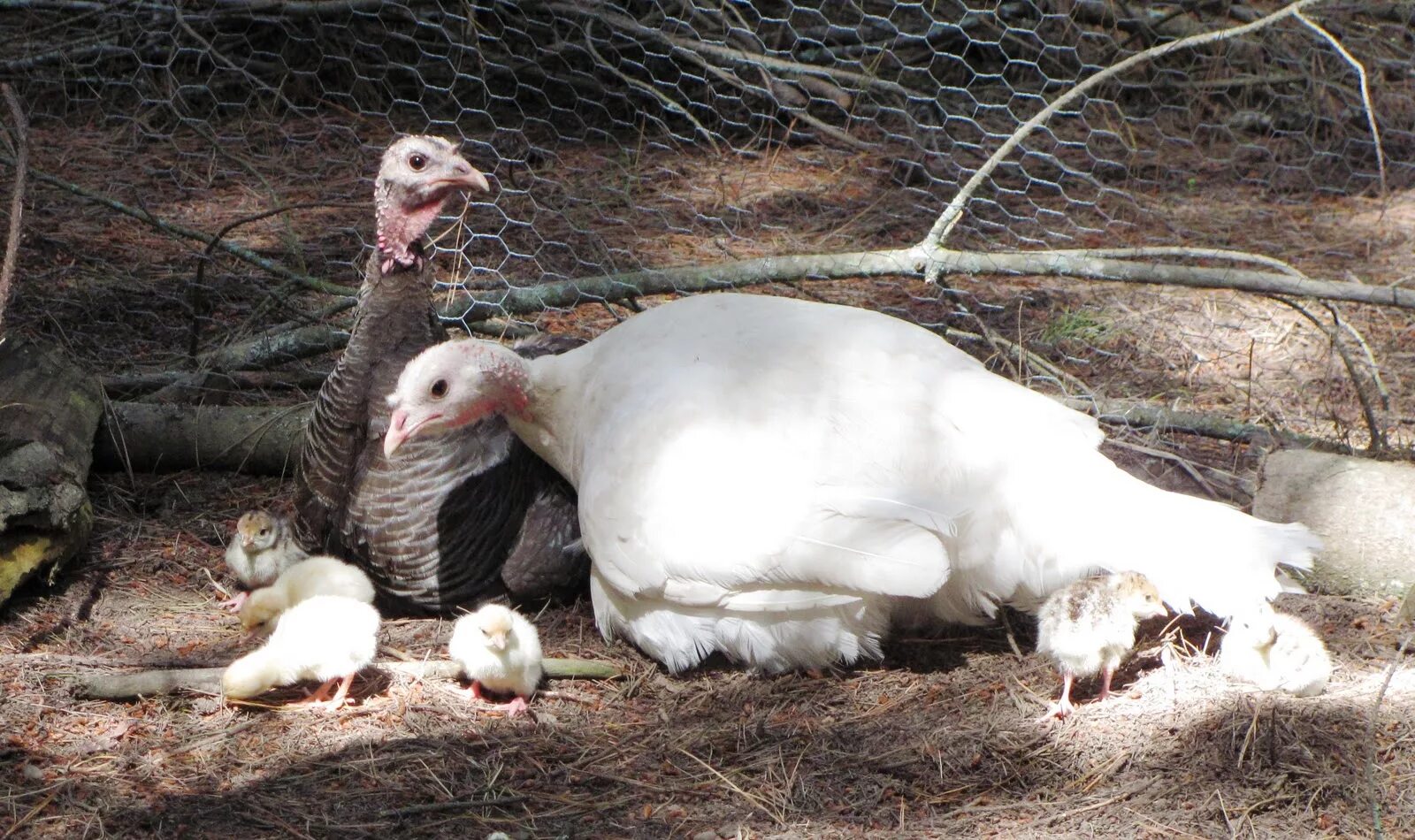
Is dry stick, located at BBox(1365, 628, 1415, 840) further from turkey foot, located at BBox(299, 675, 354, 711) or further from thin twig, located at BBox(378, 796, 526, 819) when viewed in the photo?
turkey foot, located at BBox(299, 675, 354, 711)

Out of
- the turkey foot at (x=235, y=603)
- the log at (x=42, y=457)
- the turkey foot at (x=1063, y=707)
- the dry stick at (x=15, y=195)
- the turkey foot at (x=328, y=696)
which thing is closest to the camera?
the dry stick at (x=15, y=195)

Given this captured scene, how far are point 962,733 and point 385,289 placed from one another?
6.24ft

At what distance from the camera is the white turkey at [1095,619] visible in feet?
9.58

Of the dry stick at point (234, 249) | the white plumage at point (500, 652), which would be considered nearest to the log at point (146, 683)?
the white plumage at point (500, 652)

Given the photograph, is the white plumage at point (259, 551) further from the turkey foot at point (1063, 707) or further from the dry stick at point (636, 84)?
the dry stick at point (636, 84)

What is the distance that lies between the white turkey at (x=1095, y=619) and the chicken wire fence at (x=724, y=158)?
1711 millimetres

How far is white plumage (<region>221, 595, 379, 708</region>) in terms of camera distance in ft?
10.0

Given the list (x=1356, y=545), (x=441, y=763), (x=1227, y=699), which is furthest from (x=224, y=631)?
(x=1356, y=545)

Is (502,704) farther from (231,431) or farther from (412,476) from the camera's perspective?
(231,431)

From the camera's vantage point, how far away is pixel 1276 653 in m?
2.92

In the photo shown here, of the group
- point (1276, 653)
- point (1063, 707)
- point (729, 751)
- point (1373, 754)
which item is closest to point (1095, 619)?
point (1063, 707)

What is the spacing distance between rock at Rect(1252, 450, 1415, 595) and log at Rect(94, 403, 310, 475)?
294 cm

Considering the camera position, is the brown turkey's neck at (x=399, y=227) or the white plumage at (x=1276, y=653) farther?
Answer: the brown turkey's neck at (x=399, y=227)

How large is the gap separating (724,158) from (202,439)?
3195 mm
